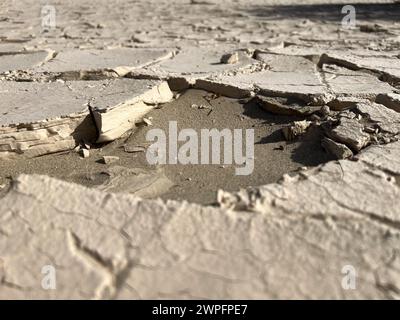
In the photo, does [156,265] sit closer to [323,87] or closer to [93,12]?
[323,87]

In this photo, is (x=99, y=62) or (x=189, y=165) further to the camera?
(x=99, y=62)

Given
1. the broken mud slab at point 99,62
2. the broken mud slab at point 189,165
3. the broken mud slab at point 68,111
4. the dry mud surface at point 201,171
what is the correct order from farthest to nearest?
the broken mud slab at point 99,62 < the broken mud slab at point 68,111 < the broken mud slab at point 189,165 < the dry mud surface at point 201,171

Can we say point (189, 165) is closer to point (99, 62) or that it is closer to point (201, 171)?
point (201, 171)

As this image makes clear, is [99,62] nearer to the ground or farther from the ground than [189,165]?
farther from the ground

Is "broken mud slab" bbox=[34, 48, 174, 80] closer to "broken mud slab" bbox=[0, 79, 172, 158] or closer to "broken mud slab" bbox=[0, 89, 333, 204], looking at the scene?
"broken mud slab" bbox=[0, 79, 172, 158]

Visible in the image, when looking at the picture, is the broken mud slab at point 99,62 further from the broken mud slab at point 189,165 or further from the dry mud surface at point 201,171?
the broken mud slab at point 189,165

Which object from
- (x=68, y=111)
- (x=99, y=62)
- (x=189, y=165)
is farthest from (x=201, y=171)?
(x=99, y=62)

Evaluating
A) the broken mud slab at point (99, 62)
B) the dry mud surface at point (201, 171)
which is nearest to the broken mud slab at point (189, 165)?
the dry mud surface at point (201, 171)
